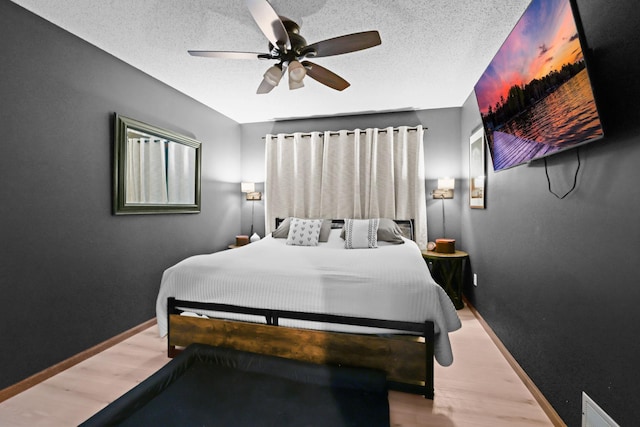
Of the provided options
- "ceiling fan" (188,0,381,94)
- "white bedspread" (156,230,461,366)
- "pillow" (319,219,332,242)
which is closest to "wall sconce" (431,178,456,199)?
"pillow" (319,219,332,242)

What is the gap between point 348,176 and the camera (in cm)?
409

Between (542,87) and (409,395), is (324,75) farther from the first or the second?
(409,395)

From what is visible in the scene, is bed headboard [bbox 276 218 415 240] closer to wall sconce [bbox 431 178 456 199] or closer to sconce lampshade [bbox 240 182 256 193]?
wall sconce [bbox 431 178 456 199]

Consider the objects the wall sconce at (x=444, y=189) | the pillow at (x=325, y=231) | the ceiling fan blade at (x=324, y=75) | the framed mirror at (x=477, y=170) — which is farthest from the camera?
the wall sconce at (x=444, y=189)

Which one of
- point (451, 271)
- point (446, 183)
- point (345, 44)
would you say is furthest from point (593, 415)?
point (446, 183)

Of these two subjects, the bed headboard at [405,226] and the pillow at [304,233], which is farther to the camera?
the bed headboard at [405,226]

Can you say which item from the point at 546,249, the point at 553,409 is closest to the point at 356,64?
the point at 546,249

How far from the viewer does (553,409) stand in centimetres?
156

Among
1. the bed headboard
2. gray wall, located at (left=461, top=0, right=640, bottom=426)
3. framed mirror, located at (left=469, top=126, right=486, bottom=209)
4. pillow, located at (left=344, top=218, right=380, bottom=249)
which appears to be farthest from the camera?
the bed headboard

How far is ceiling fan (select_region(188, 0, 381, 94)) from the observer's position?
1.61 meters

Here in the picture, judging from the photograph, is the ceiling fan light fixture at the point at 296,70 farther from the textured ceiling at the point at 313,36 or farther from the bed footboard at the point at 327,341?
the bed footboard at the point at 327,341

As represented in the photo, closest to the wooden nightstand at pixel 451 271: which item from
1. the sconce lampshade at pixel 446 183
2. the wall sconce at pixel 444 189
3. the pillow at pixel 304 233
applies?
the wall sconce at pixel 444 189

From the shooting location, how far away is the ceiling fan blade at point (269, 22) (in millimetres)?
1488

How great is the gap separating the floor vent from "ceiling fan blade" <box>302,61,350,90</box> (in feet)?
7.82
